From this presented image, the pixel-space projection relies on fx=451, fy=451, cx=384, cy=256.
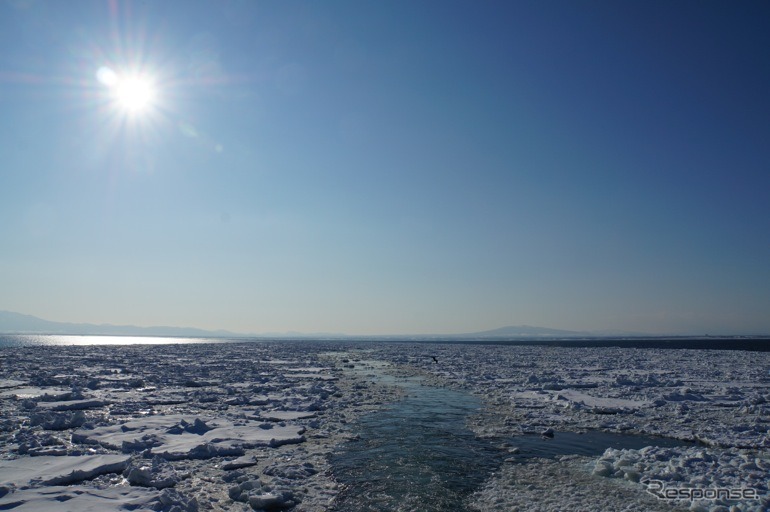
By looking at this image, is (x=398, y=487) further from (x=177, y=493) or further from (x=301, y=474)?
(x=177, y=493)

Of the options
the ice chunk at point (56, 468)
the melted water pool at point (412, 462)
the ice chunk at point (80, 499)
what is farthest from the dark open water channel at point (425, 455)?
the ice chunk at point (56, 468)

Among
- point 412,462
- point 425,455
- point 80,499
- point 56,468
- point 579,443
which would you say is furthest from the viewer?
point 579,443

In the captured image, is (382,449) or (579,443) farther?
(579,443)

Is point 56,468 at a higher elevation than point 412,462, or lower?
higher

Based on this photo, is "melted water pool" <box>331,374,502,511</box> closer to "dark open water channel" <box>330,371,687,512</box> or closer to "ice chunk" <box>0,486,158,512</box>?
"dark open water channel" <box>330,371,687,512</box>

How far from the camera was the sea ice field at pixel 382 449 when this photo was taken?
7453 mm

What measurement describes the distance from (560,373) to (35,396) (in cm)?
2538

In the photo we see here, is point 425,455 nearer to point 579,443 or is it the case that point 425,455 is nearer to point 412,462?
point 412,462

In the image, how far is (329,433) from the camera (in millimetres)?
12070

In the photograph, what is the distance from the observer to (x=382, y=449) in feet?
34.8

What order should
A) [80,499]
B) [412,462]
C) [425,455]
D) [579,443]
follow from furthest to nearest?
[579,443] → [425,455] → [412,462] → [80,499]

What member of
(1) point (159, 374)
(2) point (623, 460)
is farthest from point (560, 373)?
(1) point (159, 374)

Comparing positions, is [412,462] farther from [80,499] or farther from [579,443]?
[80,499]

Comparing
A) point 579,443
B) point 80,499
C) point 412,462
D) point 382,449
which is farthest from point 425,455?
point 80,499
